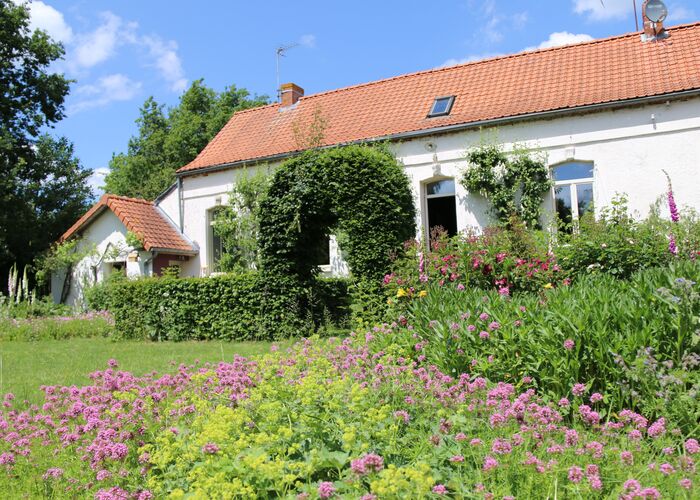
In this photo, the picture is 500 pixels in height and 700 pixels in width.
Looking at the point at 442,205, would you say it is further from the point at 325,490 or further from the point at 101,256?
the point at 325,490

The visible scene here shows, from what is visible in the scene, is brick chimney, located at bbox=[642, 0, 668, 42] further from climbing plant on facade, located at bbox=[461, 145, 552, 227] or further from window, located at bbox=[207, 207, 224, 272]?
window, located at bbox=[207, 207, 224, 272]

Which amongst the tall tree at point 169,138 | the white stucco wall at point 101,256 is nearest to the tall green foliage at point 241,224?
the white stucco wall at point 101,256

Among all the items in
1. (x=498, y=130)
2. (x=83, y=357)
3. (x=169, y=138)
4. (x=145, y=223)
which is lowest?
(x=83, y=357)

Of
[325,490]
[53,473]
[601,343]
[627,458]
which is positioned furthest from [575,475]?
[53,473]

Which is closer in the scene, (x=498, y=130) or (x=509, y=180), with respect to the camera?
(x=509, y=180)

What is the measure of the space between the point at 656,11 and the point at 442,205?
724 centimetres

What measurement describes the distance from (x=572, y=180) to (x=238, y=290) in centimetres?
818

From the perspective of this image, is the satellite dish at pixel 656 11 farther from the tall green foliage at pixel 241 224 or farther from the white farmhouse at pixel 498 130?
the tall green foliage at pixel 241 224

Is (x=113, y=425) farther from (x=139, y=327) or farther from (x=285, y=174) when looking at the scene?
(x=139, y=327)

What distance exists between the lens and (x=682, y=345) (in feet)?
12.9

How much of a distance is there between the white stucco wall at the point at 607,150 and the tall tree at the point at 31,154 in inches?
664

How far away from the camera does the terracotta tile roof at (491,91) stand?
13227 millimetres

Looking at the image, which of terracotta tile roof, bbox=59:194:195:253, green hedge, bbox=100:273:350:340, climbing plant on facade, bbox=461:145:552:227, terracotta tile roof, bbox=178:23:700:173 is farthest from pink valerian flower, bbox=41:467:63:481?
terracotta tile roof, bbox=59:194:195:253

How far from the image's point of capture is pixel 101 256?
19656 mm
